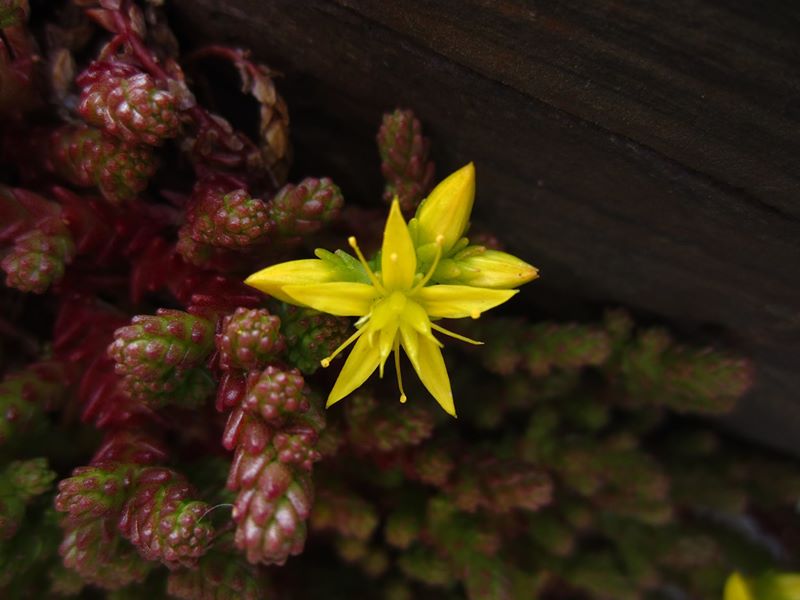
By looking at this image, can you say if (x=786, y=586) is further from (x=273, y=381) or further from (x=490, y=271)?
(x=273, y=381)

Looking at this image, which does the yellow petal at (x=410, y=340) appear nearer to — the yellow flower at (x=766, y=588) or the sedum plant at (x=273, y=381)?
the sedum plant at (x=273, y=381)

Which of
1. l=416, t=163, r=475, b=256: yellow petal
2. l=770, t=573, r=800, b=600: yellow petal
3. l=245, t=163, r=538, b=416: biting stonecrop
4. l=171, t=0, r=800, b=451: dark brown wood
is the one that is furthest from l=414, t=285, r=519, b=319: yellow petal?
l=770, t=573, r=800, b=600: yellow petal

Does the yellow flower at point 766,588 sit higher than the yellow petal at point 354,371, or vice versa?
the yellow petal at point 354,371

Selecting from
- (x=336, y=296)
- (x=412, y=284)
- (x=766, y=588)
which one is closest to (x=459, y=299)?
(x=412, y=284)

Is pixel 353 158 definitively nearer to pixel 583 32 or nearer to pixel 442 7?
pixel 442 7

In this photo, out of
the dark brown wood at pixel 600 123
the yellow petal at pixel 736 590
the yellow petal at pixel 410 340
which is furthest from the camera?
the yellow petal at pixel 736 590

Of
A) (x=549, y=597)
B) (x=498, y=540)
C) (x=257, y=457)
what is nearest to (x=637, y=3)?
(x=257, y=457)

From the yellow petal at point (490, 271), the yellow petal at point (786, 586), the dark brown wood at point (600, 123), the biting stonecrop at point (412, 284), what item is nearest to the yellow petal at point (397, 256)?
the biting stonecrop at point (412, 284)
